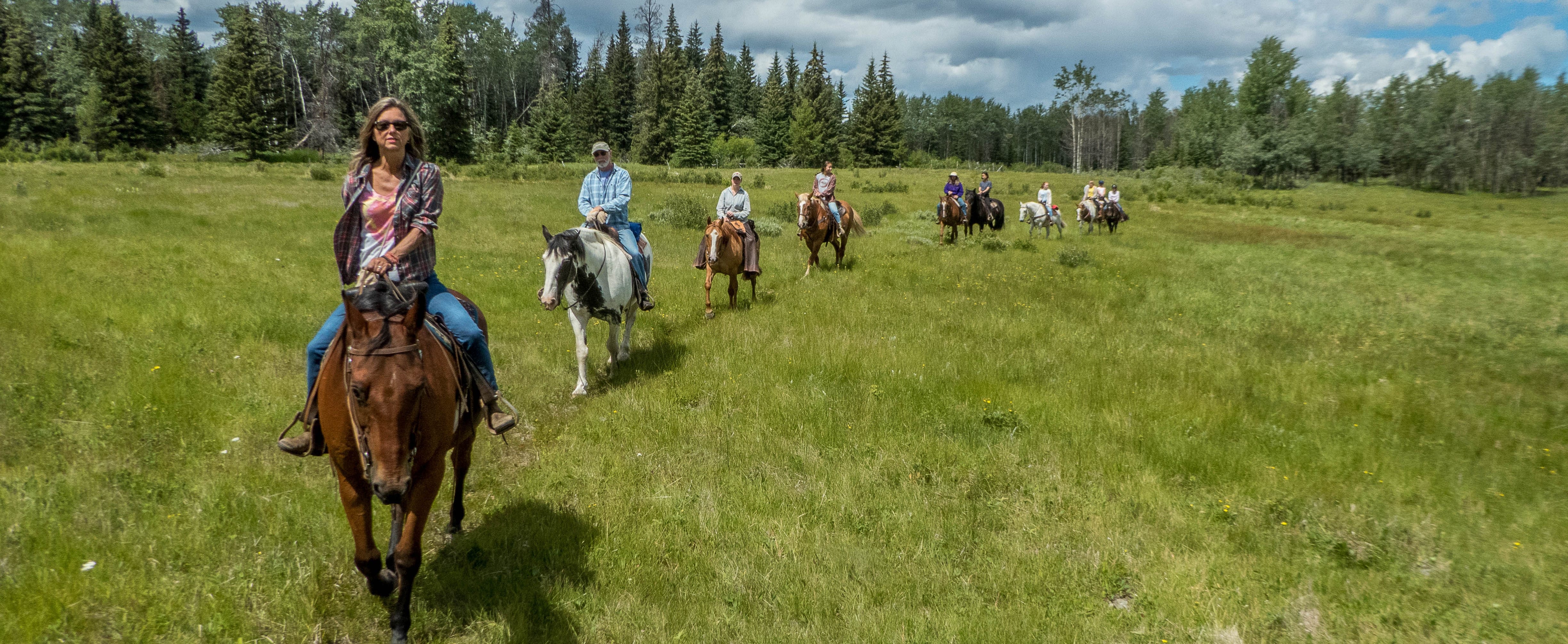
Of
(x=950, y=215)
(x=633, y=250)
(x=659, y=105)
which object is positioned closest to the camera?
(x=633, y=250)

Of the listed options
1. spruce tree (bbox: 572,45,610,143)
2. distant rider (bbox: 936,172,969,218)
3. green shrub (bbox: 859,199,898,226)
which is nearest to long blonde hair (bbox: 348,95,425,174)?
distant rider (bbox: 936,172,969,218)

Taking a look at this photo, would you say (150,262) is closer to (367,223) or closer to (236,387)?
(236,387)

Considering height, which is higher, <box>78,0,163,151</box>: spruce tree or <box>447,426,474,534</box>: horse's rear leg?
<box>78,0,163,151</box>: spruce tree

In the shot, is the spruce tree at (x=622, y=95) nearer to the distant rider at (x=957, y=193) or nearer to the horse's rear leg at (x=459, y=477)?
the distant rider at (x=957, y=193)

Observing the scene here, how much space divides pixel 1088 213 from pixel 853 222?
1438 cm

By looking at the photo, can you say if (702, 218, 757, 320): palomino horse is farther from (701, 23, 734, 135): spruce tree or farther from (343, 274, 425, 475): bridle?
(701, 23, 734, 135): spruce tree

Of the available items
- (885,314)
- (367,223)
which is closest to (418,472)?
(367,223)

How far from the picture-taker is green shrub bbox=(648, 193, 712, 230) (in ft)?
80.7

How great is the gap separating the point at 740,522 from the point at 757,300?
8.61 meters

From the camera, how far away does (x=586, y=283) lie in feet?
27.0

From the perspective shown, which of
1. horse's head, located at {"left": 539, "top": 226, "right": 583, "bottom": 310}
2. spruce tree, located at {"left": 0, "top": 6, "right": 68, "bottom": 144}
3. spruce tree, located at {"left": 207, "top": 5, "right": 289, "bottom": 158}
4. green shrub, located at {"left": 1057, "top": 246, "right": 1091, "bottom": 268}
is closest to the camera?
horse's head, located at {"left": 539, "top": 226, "right": 583, "bottom": 310}

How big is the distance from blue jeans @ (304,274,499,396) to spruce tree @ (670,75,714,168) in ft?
208

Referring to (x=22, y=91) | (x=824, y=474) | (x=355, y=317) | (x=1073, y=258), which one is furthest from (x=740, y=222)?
(x=22, y=91)

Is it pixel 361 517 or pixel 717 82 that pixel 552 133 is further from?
pixel 361 517
